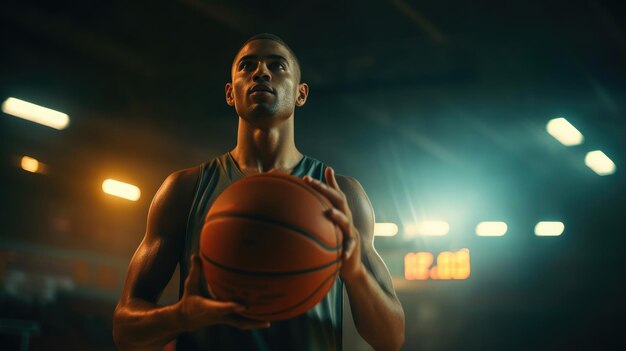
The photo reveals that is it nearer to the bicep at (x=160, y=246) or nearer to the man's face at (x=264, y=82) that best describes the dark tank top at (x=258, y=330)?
the bicep at (x=160, y=246)

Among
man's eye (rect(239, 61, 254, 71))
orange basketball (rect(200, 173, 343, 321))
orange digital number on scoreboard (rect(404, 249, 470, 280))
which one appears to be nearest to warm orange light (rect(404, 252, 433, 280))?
orange digital number on scoreboard (rect(404, 249, 470, 280))

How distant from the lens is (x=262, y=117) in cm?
189

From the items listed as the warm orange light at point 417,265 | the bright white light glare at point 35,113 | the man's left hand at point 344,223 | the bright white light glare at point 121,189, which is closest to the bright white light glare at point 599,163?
the warm orange light at point 417,265

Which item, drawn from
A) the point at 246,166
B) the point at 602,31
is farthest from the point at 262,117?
the point at 602,31

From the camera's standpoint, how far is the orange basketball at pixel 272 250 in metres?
1.40

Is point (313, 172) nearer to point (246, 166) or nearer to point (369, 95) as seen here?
point (246, 166)

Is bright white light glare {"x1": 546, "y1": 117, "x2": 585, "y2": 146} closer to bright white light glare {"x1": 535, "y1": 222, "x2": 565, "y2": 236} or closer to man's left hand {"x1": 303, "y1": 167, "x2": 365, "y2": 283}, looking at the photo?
bright white light glare {"x1": 535, "y1": 222, "x2": 565, "y2": 236}

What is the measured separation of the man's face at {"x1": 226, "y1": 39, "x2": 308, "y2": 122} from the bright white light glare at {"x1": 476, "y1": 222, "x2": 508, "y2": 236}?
346 inches

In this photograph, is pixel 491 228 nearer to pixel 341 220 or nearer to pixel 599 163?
pixel 599 163

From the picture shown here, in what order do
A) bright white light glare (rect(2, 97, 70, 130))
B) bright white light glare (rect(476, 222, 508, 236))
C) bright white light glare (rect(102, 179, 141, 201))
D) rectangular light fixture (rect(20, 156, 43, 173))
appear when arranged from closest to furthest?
bright white light glare (rect(2, 97, 70, 130)) → rectangular light fixture (rect(20, 156, 43, 173)) → bright white light glare (rect(102, 179, 141, 201)) → bright white light glare (rect(476, 222, 508, 236))

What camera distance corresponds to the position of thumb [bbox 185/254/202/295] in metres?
1.42

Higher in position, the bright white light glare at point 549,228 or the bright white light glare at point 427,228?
the bright white light glare at point 427,228

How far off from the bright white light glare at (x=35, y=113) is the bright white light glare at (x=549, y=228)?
7355mm

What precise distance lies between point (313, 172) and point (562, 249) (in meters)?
8.95
